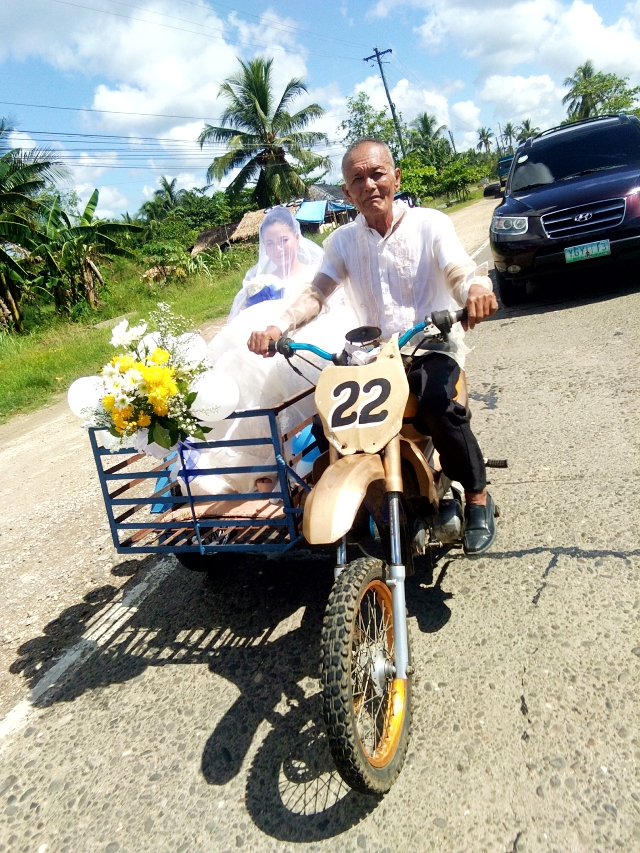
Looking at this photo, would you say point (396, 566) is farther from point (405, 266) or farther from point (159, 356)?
point (405, 266)

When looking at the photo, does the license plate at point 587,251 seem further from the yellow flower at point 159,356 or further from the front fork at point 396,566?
the yellow flower at point 159,356

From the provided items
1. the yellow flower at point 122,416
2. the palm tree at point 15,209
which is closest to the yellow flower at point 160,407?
the yellow flower at point 122,416

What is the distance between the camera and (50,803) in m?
2.42

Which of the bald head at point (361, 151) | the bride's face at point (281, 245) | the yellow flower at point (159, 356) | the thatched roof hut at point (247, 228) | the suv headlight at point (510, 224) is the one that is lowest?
the yellow flower at point (159, 356)

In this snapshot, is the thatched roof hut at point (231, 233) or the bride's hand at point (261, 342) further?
the thatched roof hut at point (231, 233)

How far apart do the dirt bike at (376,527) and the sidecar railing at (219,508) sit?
0.21 metres

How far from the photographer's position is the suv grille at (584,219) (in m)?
7.18

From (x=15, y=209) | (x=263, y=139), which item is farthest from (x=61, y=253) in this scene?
(x=263, y=139)

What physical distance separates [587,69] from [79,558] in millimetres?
79219

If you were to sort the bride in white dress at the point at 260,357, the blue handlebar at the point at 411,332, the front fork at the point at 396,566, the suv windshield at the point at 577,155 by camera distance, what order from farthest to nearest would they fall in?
the suv windshield at the point at 577,155, the bride in white dress at the point at 260,357, the blue handlebar at the point at 411,332, the front fork at the point at 396,566

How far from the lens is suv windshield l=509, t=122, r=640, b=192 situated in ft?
26.5

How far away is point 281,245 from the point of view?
5.21m

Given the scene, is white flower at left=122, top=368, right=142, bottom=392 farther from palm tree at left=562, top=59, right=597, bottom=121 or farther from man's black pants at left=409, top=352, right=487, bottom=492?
palm tree at left=562, top=59, right=597, bottom=121

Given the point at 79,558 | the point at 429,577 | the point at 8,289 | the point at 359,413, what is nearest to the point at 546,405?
the point at 429,577
